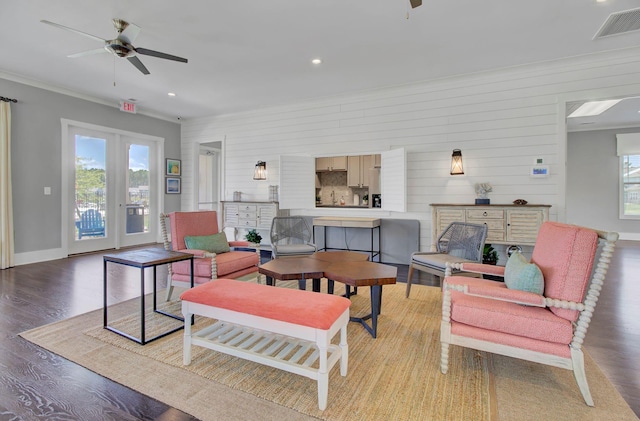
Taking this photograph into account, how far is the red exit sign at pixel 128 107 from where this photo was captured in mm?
6117

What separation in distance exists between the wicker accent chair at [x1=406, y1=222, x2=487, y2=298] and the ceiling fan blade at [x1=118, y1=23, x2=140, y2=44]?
3771 mm

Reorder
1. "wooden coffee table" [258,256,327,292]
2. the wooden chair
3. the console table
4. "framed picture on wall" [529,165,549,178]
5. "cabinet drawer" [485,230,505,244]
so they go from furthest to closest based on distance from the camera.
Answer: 1. the wooden chair
2. the console table
3. "framed picture on wall" [529,165,549,178]
4. "cabinet drawer" [485,230,505,244]
5. "wooden coffee table" [258,256,327,292]

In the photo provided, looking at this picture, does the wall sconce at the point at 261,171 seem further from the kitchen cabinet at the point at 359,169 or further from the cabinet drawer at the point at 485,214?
the cabinet drawer at the point at 485,214

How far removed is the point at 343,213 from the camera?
5.88 meters

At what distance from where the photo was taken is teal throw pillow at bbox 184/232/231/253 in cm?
337

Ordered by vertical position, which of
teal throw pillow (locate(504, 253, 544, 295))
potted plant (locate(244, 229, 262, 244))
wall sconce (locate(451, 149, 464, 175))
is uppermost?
wall sconce (locate(451, 149, 464, 175))

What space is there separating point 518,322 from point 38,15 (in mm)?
5118

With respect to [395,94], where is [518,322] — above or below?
below

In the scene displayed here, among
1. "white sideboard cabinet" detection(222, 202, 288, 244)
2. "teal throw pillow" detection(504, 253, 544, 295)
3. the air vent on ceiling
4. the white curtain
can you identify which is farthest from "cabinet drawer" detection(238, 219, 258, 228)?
A: the air vent on ceiling

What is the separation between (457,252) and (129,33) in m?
4.27

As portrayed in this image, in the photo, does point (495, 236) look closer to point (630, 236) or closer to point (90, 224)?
point (630, 236)

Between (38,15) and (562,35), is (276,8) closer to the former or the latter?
(38,15)

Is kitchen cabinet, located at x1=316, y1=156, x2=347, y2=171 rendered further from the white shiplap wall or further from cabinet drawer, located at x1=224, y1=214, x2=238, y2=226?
cabinet drawer, located at x1=224, y1=214, x2=238, y2=226

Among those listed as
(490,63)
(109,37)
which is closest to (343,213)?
(490,63)
